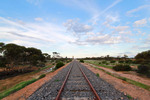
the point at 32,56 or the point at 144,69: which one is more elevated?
the point at 32,56

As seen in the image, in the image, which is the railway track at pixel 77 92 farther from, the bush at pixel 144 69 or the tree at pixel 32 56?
the tree at pixel 32 56

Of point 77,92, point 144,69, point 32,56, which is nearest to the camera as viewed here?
point 77,92

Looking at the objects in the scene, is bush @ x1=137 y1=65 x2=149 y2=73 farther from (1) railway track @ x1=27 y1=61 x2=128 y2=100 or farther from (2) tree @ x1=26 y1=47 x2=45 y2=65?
(2) tree @ x1=26 y1=47 x2=45 y2=65

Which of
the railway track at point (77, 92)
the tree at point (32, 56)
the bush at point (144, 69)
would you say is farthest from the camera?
the tree at point (32, 56)

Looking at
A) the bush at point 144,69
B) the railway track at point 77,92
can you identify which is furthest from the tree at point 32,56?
the bush at point 144,69

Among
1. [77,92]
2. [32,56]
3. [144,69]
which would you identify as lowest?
[144,69]

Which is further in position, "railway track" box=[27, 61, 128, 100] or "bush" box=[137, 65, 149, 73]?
"bush" box=[137, 65, 149, 73]

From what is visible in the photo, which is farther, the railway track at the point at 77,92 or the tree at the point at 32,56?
the tree at the point at 32,56

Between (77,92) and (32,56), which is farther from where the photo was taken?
(32,56)

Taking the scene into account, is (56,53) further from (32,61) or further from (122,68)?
(122,68)

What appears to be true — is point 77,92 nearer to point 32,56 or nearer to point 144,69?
point 144,69

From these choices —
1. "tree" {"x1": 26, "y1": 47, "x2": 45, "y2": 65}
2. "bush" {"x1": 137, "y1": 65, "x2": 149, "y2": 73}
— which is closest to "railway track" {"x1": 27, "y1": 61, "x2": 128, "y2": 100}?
"bush" {"x1": 137, "y1": 65, "x2": 149, "y2": 73}

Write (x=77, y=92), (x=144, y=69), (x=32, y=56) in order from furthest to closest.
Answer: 1. (x=32, y=56)
2. (x=144, y=69)
3. (x=77, y=92)

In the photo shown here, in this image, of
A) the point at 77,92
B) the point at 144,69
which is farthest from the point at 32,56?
the point at 144,69
